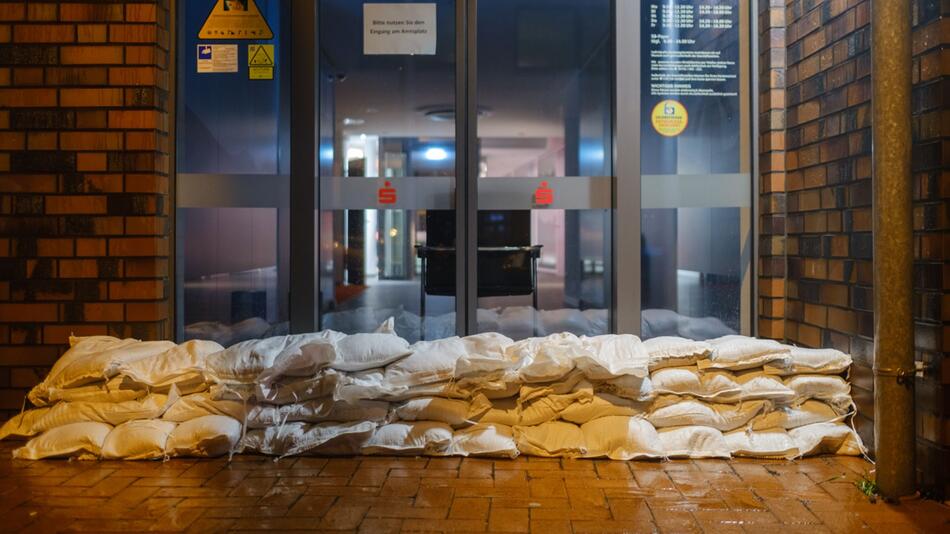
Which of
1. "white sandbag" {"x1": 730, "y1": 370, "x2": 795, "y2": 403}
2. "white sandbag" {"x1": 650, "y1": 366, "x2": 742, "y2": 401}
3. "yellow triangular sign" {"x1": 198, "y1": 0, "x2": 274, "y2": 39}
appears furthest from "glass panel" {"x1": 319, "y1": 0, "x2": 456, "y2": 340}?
"white sandbag" {"x1": 730, "y1": 370, "x2": 795, "y2": 403}

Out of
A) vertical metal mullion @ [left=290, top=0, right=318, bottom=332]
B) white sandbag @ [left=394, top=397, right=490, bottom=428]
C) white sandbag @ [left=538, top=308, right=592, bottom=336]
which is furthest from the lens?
white sandbag @ [left=538, top=308, right=592, bottom=336]

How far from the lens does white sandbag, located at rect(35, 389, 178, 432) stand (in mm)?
3938

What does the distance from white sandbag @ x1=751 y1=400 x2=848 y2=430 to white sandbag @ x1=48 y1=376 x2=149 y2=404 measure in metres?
3.02

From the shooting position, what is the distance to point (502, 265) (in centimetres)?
496

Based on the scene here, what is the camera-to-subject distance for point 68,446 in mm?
3842

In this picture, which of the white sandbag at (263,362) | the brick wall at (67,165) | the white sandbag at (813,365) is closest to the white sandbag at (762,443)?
the white sandbag at (813,365)

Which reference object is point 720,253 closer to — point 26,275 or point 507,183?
point 507,183

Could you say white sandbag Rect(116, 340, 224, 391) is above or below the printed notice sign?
below

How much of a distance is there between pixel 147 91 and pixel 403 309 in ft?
6.33

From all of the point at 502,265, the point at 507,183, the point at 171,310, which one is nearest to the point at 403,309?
the point at 502,265

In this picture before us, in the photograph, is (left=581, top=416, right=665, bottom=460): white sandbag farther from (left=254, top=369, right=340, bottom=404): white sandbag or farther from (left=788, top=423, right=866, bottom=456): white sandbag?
(left=254, top=369, right=340, bottom=404): white sandbag

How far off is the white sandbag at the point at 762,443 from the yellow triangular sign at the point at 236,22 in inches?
135

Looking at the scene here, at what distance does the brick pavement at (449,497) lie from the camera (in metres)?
3.04

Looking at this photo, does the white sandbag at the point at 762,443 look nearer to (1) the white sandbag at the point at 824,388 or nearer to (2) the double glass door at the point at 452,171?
(1) the white sandbag at the point at 824,388
